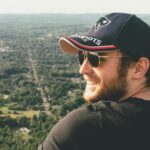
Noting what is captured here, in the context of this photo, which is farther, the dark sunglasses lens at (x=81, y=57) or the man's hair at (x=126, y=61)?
the dark sunglasses lens at (x=81, y=57)

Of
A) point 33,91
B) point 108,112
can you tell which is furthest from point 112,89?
point 33,91

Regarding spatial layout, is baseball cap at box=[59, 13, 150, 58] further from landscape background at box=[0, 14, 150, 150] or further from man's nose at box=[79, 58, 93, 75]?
landscape background at box=[0, 14, 150, 150]

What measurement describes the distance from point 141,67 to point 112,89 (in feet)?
0.63

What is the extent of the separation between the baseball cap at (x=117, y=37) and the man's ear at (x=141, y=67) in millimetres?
30

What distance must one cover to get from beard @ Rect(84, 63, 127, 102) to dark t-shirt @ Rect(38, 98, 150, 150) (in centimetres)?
7

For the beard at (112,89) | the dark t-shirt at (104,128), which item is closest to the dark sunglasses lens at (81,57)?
the beard at (112,89)

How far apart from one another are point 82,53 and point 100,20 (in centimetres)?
24

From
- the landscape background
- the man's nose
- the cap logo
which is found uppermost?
the cap logo

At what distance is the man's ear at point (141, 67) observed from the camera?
2.25 m

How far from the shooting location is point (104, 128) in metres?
2.11

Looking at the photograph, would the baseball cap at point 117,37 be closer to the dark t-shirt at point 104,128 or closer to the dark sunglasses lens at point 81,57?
the dark sunglasses lens at point 81,57

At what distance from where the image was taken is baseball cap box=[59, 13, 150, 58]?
2.19 m

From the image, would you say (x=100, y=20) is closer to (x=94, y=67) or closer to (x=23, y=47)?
(x=94, y=67)

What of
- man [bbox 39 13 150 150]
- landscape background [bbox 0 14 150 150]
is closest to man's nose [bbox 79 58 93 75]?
man [bbox 39 13 150 150]
